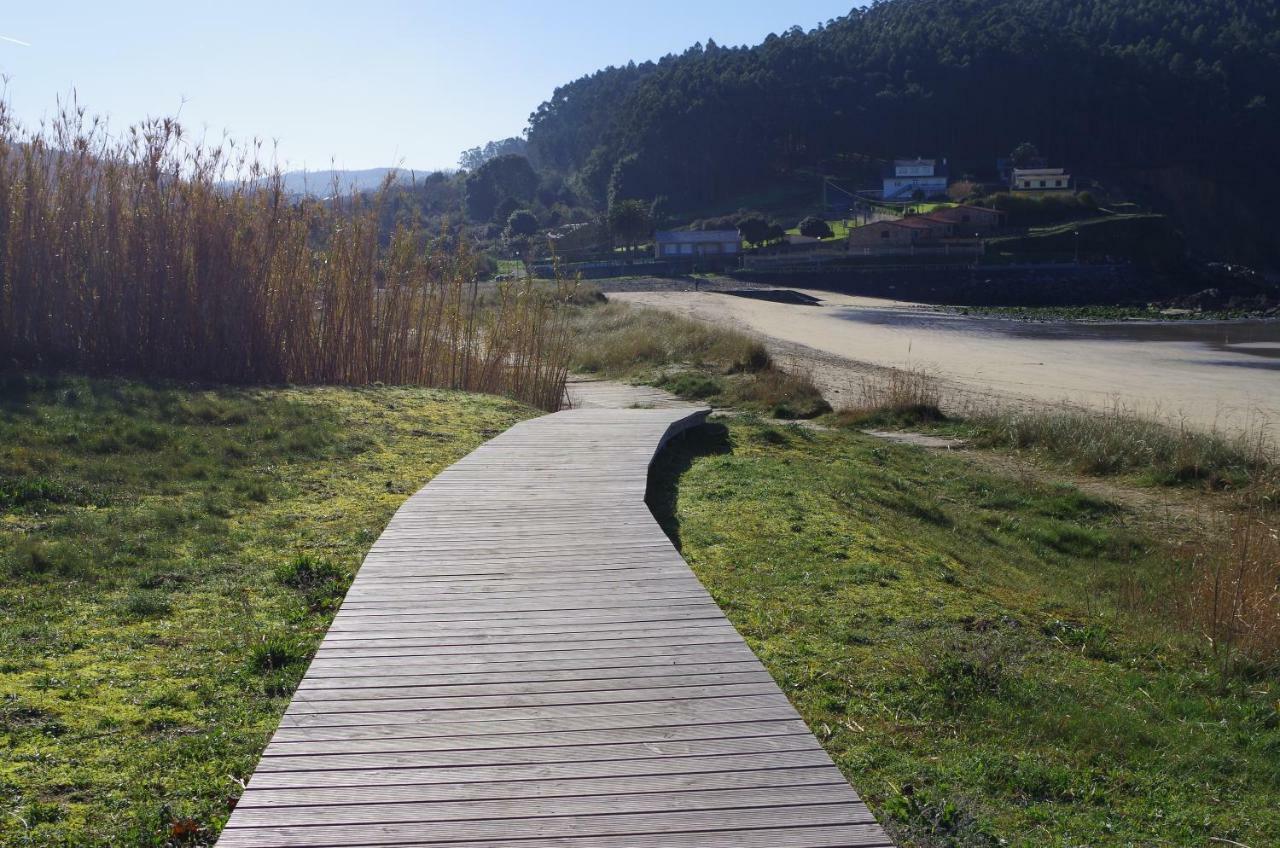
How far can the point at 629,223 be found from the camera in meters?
84.1

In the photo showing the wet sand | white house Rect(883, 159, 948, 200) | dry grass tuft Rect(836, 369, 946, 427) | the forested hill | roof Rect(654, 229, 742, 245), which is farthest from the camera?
the forested hill

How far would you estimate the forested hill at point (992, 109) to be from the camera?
93.0 metres

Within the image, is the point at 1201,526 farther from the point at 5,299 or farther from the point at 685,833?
the point at 5,299

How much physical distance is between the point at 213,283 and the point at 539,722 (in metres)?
9.07

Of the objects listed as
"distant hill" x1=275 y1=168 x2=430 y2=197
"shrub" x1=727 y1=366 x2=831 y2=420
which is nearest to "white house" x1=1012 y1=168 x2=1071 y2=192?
"shrub" x1=727 y1=366 x2=831 y2=420

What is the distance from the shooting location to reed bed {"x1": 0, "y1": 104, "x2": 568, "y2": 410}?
10531mm

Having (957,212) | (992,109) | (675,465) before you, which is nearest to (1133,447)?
(675,465)

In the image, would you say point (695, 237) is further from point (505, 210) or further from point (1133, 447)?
point (1133, 447)

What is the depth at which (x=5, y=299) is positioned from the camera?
34.0 ft

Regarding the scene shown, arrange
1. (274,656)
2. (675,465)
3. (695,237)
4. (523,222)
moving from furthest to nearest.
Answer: (523,222) < (695,237) < (675,465) < (274,656)

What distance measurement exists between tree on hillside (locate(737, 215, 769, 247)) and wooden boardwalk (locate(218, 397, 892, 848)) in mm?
77506

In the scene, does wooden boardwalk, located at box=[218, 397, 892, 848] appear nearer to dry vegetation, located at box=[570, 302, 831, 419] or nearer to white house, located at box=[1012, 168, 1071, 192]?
dry vegetation, located at box=[570, 302, 831, 419]

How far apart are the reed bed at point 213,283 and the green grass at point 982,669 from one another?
16.8ft

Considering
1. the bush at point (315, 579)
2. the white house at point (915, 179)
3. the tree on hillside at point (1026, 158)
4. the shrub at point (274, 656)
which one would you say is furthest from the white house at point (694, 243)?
the shrub at point (274, 656)
